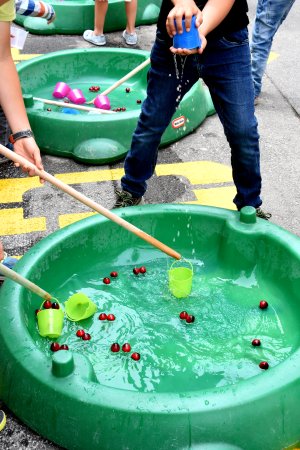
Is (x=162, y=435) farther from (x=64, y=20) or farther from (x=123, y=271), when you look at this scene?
(x=64, y=20)

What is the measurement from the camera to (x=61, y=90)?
15.5 feet

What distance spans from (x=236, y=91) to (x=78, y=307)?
112 centimetres

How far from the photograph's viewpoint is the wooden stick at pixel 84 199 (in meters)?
2.40

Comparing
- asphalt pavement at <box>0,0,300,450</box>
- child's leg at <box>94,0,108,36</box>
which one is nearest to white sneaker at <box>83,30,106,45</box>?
child's leg at <box>94,0,108,36</box>

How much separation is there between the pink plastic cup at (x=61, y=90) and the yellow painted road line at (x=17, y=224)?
1.43 m

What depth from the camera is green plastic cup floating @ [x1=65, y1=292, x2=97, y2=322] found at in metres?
2.68

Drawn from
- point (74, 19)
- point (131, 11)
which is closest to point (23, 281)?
point (131, 11)

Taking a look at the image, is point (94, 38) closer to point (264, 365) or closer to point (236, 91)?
point (236, 91)

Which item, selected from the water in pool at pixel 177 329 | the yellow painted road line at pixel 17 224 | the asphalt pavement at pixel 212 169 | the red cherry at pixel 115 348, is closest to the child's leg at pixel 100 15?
the asphalt pavement at pixel 212 169

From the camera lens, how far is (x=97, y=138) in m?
3.99

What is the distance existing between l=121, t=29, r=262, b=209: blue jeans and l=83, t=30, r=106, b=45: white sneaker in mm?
3088

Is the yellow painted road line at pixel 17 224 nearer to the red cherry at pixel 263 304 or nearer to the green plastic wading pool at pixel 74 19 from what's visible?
the red cherry at pixel 263 304

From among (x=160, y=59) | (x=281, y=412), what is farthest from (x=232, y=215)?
(x=281, y=412)

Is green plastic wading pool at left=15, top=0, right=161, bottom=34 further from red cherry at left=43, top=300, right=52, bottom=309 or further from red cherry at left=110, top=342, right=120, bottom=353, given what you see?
red cherry at left=110, top=342, right=120, bottom=353
